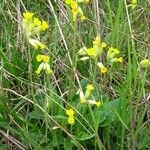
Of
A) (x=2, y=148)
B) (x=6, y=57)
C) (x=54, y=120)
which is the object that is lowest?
(x=2, y=148)

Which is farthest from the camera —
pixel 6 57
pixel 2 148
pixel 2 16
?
pixel 2 16

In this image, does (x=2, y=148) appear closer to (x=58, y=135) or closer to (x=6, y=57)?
(x=58, y=135)

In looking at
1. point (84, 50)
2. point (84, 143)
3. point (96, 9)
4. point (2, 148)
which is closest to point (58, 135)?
point (84, 143)

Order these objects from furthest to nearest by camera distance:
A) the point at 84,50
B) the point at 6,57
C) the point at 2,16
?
the point at 2,16 → the point at 6,57 → the point at 84,50

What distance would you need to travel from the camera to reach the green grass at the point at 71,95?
1372 millimetres

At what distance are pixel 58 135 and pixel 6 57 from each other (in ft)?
1.36

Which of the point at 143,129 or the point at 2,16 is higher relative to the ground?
the point at 2,16

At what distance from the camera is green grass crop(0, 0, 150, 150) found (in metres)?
1.37

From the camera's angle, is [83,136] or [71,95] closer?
[83,136]

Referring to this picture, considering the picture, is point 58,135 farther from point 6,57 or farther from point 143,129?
point 6,57

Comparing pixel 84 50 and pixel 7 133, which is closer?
pixel 84 50

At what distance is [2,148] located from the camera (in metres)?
1.45

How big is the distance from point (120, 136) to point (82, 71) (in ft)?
1.23

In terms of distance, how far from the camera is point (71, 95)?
4.88ft
